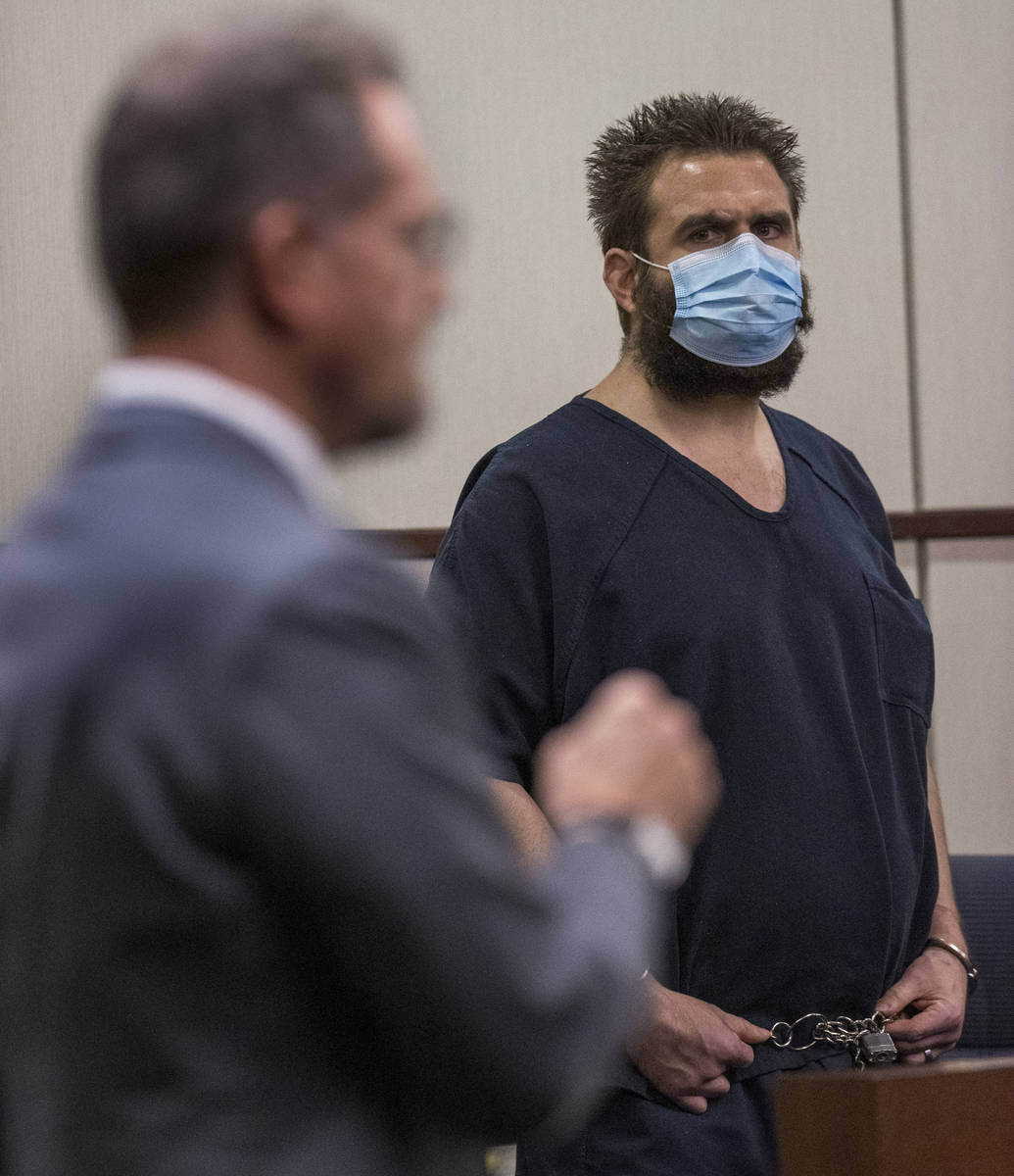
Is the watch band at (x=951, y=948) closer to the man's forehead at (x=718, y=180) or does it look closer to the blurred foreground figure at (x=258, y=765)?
the man's forehead at (x=718, y=180)

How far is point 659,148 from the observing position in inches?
75.7

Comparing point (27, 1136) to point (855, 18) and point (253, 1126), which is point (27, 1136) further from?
point (855, 18)

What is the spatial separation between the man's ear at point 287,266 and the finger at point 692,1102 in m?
1.11

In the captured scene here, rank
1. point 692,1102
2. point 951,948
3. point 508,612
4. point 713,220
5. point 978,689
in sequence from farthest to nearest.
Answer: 1. point 978,689
2. point 713,220
3. point 951,948
4. point 508,612
5. point 692,1102

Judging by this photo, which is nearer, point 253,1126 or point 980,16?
point 253,1126

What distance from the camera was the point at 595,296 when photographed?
282cm

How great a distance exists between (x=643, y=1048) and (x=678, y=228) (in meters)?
0.99

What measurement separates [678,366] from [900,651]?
17.2 inches

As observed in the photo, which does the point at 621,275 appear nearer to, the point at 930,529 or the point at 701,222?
the point at 701,222

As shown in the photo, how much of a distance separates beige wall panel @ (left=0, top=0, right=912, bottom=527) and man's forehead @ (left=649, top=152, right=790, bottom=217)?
0.91 m

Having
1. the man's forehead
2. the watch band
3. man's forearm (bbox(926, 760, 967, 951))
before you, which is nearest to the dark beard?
the man's forehead

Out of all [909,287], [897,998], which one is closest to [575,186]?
[909,287]

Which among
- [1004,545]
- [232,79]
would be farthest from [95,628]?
[1004,545]

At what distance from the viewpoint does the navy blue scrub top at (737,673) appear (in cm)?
164
